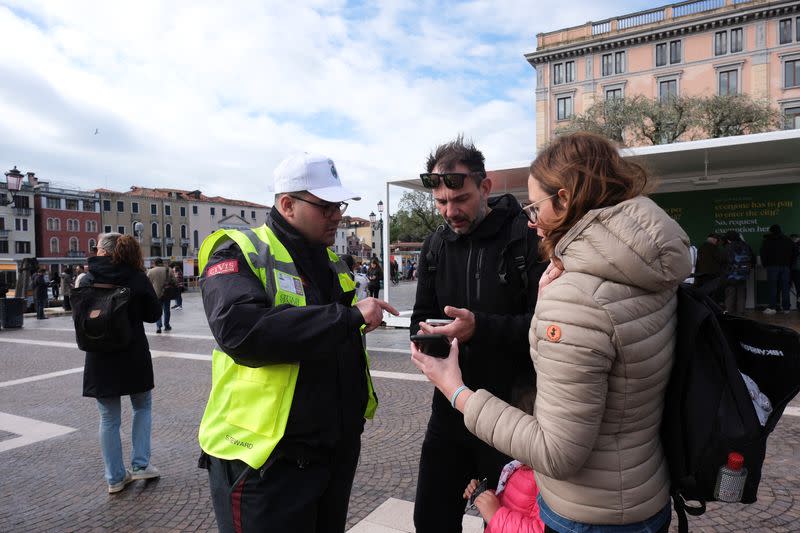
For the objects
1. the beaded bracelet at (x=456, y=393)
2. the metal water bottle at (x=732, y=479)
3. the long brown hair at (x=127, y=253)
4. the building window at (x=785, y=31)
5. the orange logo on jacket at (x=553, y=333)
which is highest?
the building window at (x=785, y=31)

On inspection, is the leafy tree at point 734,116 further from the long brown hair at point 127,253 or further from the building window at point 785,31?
the long brown hair at point 127,253

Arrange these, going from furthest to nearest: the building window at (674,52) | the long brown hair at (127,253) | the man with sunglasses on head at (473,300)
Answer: the building window at (674,52) < the long brown hair at (127,253) < the man with sunglasses on head at (473,300)

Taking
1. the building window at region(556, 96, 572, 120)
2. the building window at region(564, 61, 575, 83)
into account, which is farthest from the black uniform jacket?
the building window at region(564, 61, 575, 83)

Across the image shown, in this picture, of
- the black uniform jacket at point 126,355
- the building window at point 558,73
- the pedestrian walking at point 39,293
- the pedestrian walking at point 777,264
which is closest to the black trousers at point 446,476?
the black uniform jacket at point 126,355

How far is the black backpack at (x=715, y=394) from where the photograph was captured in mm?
1269

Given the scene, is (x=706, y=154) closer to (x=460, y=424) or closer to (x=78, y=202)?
(x=460, y=424)

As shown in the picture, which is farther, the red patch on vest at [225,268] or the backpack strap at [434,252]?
the backpack strap at [434,252]

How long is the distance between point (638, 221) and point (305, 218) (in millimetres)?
1170

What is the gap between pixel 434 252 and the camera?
8.33ft

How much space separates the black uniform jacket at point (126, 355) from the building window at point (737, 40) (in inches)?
2079

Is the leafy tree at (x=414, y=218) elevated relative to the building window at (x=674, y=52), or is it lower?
lower

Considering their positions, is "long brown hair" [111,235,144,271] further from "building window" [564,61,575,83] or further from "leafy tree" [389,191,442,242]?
"building window" [564,61,575,83]

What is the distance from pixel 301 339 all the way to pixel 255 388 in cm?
26

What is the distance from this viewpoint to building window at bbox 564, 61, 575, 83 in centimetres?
5069
